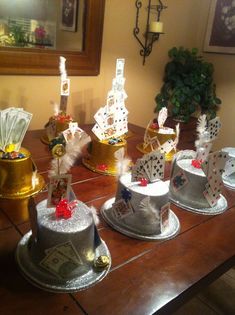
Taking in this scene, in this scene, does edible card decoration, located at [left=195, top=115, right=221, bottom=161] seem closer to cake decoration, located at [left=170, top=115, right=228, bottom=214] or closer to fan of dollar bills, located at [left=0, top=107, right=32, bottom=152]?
cake decoration, located at [left=170, top=115, right=228, bottom=214]

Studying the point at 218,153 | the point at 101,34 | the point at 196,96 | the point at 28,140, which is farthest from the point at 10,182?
the point at 196,96

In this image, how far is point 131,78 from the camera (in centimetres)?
216

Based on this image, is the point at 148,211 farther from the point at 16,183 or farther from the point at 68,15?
the point at 68,15

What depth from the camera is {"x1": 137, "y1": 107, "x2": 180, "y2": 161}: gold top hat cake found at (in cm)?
136

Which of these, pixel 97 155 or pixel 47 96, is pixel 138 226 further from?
pixel 47 96

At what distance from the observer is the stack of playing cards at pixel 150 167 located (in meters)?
0.88

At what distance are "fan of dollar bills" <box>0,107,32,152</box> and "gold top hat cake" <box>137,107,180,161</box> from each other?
0.63m

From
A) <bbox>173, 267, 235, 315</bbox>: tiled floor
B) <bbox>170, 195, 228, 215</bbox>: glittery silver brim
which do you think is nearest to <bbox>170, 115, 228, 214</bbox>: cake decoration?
<bbox>170, 195, 228, 215</bbox>: glittery silver brim

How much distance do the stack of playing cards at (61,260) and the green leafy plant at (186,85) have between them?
5.95 ft

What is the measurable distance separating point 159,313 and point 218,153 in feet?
1.80

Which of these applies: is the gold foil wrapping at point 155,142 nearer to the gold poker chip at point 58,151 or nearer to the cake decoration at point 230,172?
the cake decoration at point 230,172

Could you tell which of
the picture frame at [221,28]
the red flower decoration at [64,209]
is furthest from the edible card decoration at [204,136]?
the picture frame at [221,28]

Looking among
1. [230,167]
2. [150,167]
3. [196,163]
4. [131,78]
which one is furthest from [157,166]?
[131,78]

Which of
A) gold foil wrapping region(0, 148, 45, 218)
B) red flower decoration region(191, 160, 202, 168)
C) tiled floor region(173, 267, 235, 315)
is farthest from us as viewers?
tiled floor region(173, 267, 235, 315)
